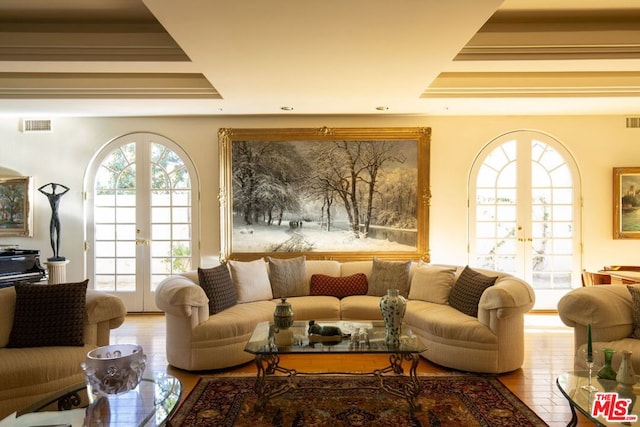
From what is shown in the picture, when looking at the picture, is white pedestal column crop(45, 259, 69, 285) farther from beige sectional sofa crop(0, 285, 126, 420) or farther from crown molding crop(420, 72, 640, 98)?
crown molding crop(420, 72, 640, 98)

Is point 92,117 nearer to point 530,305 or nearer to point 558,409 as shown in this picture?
point 530,305

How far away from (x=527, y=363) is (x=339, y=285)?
211 centimetres

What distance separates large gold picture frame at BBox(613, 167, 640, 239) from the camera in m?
5.95

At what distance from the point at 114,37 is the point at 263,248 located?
3.27 m

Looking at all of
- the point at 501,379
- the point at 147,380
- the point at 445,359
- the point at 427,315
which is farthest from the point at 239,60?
the point at 501,379

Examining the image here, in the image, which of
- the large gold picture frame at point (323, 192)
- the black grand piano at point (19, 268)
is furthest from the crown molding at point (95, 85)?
the black grand piano at point (19, 268)

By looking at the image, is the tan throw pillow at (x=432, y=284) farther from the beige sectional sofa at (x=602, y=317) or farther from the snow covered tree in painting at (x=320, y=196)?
the beige sectional sofa at (x=602, y=317)

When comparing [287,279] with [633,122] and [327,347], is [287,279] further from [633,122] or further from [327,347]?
[633,122]

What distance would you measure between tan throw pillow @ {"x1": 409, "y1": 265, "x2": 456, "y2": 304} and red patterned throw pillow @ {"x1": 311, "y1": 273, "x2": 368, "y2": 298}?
590 millimetres

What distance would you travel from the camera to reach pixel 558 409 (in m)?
3.15

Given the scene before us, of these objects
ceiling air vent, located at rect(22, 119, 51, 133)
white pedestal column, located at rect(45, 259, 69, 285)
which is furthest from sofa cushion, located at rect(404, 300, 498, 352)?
ceiling air vent, located at rect(22, 119, 51, 133)

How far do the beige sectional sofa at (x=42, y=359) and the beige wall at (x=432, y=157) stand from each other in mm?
2751

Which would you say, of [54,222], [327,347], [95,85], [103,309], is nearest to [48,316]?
[103,309]

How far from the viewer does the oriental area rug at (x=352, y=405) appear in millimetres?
2975
